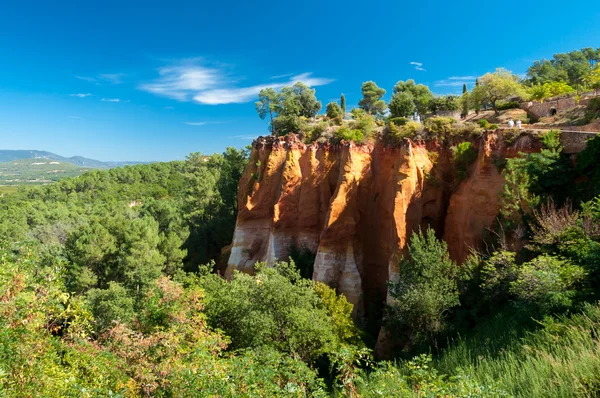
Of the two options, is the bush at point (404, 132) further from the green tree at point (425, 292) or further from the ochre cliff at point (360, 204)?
the green tree at point (425, 292)

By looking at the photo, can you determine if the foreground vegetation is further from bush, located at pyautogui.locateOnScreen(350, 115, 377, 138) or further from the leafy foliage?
the leafy foliage

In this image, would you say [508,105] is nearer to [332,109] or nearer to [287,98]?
[332,109]

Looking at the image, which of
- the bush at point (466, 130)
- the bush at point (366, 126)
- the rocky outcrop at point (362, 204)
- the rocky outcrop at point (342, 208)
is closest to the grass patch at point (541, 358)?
the rocky outcrop at point (362, 204)

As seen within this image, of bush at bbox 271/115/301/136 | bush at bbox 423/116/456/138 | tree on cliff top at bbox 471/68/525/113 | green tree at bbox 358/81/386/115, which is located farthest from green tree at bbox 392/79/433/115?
bush at bbox 423/116/456/138

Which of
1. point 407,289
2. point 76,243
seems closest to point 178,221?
point 76,243

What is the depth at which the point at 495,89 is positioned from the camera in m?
26.9

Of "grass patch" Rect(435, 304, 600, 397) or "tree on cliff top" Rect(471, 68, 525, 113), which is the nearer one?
"grass patch" Rect(435, 304, 600, 397)

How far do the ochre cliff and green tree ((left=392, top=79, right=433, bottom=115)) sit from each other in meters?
17.6

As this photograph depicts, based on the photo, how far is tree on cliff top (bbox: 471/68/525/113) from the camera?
26797 millimetres

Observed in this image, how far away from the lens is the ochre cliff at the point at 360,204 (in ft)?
53.0

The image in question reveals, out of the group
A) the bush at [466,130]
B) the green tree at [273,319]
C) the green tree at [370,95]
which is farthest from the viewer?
the green tree at [370,95]

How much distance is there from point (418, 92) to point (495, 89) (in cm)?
1394

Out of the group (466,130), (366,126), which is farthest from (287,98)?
(466,130)

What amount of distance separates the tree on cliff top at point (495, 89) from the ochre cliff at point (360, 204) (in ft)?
39.9
